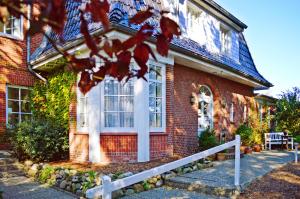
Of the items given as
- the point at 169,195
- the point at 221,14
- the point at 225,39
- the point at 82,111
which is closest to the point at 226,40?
the point at 225,39

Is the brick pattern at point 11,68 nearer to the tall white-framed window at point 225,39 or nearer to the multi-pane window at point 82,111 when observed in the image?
the multi-pane window at point 82,111

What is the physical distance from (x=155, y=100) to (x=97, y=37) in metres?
8.35

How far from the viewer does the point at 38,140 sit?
924 centimetres

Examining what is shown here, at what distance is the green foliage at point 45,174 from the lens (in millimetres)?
7934

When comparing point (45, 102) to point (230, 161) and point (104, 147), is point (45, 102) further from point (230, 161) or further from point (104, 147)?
point (230, 161)

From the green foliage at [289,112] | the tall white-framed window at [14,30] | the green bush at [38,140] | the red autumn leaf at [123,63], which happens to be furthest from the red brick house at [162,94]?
the red autumn leaf at [123,63]

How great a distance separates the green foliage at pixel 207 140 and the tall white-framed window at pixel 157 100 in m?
2.29

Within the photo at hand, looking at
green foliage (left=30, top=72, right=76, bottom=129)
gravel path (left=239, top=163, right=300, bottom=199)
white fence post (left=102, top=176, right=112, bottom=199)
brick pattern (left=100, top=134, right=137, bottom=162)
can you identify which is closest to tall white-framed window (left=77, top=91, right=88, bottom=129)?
green foliage (left=30, top=72, right=76, bottom=129)

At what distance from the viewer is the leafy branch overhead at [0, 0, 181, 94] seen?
1.24m

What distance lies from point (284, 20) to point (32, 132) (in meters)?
10.7

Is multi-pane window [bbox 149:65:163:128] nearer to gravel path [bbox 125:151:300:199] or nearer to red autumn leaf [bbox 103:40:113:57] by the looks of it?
gravel path [bbox 125:151:300:199]

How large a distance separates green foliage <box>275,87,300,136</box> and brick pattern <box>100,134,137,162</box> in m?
11.6

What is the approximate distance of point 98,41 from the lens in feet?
5.23

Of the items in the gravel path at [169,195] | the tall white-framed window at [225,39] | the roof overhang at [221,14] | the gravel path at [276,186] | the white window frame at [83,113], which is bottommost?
the gravel path at [169,195]
